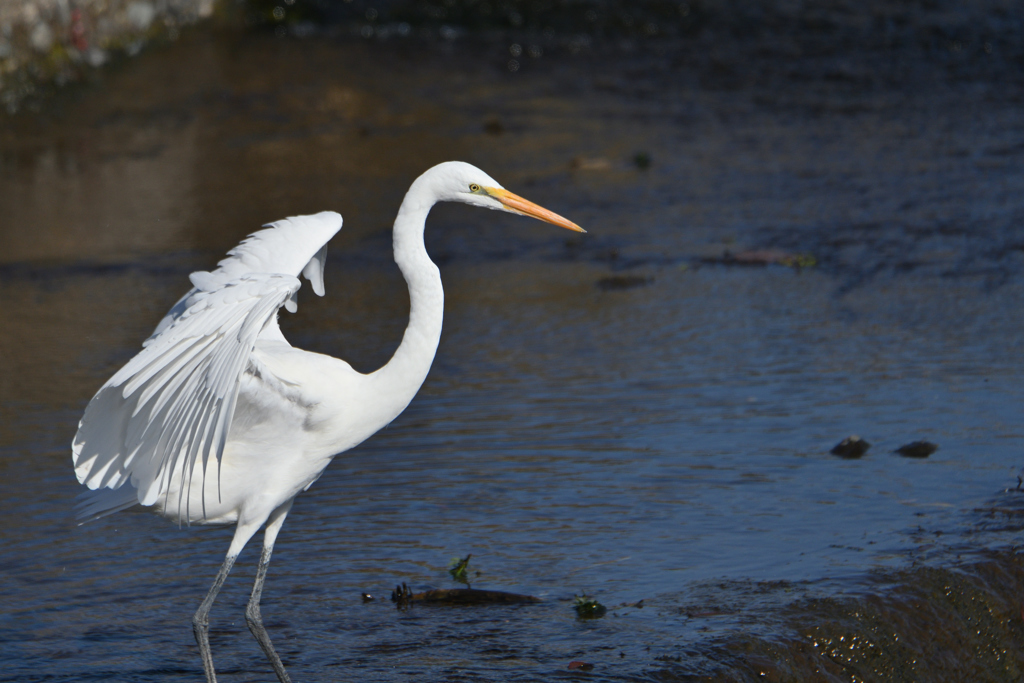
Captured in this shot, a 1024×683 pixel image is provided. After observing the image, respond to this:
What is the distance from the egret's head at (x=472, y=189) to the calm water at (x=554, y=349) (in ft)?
4.13

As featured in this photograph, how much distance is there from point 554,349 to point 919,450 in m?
2.11

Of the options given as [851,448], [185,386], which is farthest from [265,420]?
[851,448]

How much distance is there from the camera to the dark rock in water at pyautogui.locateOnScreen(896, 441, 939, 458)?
16.0ft

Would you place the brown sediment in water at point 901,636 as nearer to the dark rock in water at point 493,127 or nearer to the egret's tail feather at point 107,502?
the egret's tail feather at point 107,502

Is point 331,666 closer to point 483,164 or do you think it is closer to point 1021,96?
point 483,164

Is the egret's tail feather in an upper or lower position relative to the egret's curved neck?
lower

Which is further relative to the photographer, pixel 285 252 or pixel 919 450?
pixel 919 450

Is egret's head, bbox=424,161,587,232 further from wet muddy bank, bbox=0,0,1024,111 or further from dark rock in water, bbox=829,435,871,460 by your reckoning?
wet muddy bank, bbox=0,0,1024,111

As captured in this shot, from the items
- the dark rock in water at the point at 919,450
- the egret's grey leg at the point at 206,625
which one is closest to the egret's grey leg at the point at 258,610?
the egret's grey leg at the point at 206,625

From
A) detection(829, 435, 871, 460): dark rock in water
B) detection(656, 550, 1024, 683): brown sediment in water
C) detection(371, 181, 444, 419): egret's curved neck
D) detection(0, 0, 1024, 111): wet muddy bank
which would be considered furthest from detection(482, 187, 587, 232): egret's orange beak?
detection(0, 0, 1024, 111): wet muddy bank

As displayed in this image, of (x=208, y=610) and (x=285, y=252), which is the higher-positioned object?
(x=285, y=252)

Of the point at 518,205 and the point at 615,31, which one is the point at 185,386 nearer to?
the point at 518,205

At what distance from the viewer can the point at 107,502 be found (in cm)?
405

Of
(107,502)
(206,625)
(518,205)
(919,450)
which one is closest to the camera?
(206,625)
